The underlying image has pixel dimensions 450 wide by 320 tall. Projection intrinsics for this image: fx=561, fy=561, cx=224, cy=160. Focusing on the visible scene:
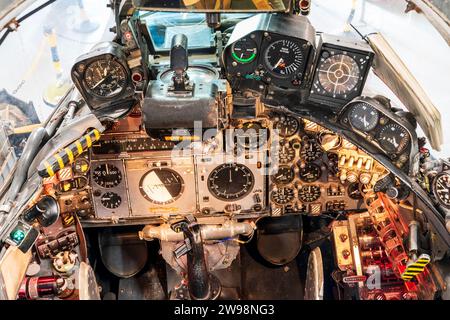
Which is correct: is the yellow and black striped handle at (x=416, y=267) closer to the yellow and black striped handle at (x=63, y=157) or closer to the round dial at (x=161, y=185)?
the round dial at (x=161, y=185)

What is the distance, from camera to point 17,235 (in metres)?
4.82

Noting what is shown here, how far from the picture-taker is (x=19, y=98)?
8.08m

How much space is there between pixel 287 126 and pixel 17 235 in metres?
2.98

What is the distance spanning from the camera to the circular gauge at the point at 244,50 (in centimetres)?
471

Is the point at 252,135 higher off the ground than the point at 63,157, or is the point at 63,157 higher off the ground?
the point at 63,157

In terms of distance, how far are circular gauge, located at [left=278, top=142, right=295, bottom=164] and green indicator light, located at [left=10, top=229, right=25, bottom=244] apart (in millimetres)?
2910

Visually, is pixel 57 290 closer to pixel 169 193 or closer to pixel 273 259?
pixel 169 193

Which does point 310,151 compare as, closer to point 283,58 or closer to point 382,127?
point 382,127

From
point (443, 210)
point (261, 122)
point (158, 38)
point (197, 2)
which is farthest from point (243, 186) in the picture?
point (197, 2)

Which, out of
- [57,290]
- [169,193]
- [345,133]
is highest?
[345,133]

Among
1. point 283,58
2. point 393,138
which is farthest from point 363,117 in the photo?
point 283,58

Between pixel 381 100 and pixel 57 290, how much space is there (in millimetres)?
3711

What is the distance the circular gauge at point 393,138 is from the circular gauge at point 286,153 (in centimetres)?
151
